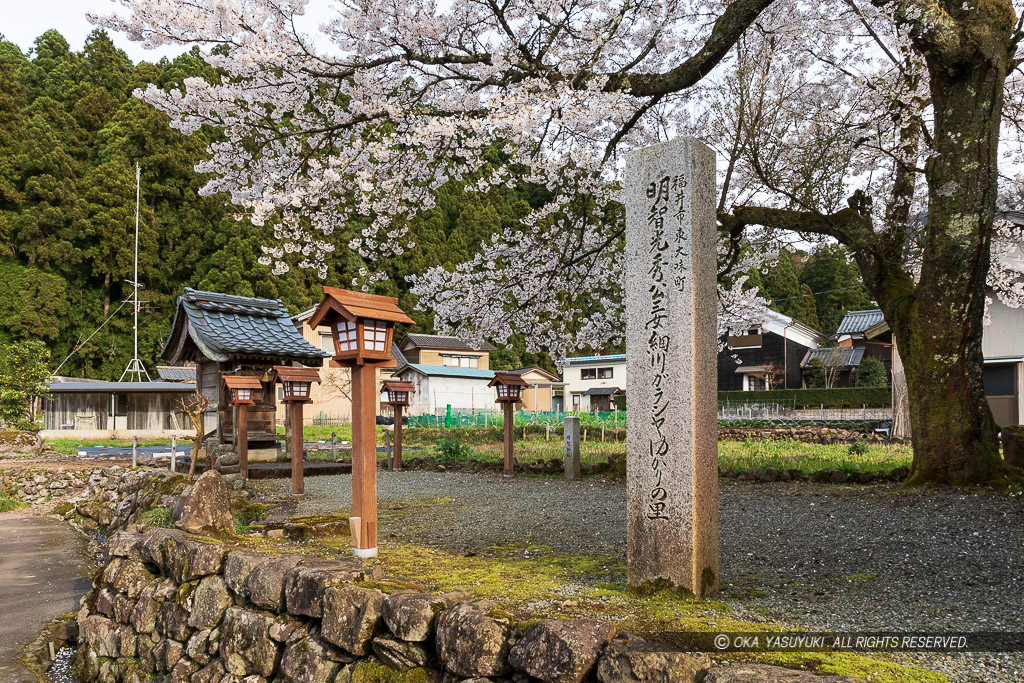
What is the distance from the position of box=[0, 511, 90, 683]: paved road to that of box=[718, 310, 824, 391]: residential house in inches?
1198

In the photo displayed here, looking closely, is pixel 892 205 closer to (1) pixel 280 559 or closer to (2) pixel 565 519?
(2) pixel 565 519

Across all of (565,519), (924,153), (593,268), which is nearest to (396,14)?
(593,268)

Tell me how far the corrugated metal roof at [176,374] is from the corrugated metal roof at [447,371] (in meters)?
10.6

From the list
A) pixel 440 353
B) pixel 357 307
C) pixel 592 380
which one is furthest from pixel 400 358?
pixel 357 307

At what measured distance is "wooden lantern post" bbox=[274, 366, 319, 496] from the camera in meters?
9.27

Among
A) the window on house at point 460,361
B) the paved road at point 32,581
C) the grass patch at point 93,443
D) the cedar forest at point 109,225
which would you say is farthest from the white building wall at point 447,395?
the paved road at point 32,581

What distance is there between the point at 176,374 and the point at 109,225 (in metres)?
8.71

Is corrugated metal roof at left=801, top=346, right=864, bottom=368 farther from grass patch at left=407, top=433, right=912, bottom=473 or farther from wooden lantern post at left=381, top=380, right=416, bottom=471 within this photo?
wooden lantern post at left=381, top=380, right=416, bottom=471

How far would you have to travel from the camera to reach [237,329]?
46.7 ft

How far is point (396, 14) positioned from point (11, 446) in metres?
17.2

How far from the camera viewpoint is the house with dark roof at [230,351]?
13398mm

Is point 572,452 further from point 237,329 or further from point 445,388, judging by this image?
point 445,388

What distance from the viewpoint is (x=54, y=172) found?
33.1 meters

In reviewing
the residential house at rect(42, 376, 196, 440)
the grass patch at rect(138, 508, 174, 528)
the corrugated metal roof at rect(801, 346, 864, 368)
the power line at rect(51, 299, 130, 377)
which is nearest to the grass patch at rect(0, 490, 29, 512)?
the grass patch at rect(138, 508, 174, 528)
